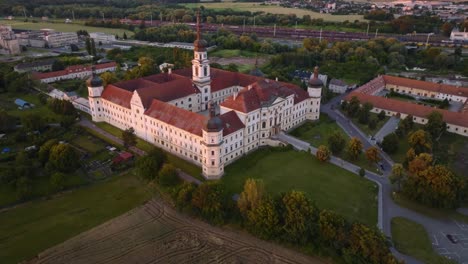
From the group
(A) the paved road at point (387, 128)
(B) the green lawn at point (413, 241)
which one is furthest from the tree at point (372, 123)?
(B) the green lawn at point (413, 241)

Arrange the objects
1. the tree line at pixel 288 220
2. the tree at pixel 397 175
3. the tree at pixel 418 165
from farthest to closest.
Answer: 1. the tree at pixel 397 175
2. the tree at pixel 418 165
3. the tree line at pixel 288 220

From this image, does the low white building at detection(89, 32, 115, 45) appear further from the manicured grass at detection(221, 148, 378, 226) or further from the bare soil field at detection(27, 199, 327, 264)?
the bare soil field at detection(27, 199, 327, 264)

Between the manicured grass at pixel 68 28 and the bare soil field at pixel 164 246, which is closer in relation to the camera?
the bare soil field at pixel 164 246

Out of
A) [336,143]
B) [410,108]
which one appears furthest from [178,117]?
[410,108]

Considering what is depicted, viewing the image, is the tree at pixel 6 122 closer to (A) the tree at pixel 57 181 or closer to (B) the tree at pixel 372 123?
(A) the tree at pixel 57 181

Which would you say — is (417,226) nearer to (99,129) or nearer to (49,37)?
(99,129)

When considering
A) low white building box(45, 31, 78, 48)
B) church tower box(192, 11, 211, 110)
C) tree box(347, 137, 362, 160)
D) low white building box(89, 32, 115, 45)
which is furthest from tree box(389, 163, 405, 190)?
low white building box(45, 31, 78, 48)
